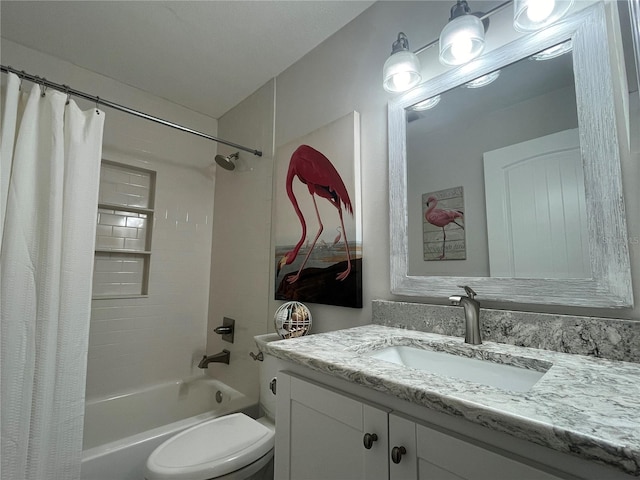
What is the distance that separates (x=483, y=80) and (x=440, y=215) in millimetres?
474

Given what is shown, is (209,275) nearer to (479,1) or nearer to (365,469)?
(365,469)

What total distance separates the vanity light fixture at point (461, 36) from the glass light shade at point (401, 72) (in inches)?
4.1

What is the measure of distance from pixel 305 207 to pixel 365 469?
117cm

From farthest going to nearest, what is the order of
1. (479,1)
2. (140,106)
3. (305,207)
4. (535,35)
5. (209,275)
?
1. (209,275)
2. (140,106)
3. (305,207)
4. (479,1)
5. (535,35)

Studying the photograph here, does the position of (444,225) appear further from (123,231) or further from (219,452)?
(123,231)

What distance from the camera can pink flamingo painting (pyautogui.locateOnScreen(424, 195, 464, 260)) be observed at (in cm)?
105

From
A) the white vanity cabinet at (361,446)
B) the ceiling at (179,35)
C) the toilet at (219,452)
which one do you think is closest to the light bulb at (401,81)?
the ceiling at (179,35)

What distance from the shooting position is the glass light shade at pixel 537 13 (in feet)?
2.65

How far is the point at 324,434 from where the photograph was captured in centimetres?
69

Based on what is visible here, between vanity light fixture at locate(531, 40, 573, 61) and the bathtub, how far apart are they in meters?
1.98

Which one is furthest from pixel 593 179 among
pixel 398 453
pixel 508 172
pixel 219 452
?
pixel 219 452

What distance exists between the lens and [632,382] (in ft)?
1.80

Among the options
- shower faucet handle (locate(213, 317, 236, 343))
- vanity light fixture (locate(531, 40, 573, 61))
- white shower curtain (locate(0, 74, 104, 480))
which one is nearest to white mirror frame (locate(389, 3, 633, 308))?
vanity light fixture (locate(531, 40, 573, 61))

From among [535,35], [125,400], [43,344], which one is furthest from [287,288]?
[535,35]
